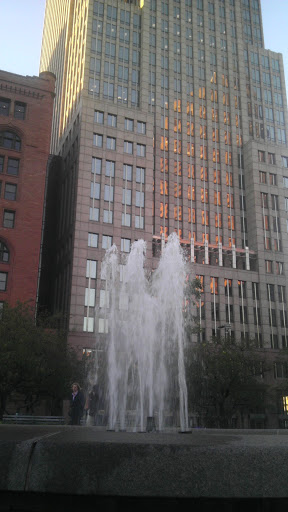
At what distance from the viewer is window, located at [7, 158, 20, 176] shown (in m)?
55.6

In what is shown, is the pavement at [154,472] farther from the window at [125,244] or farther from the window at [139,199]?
the window at [139,199]

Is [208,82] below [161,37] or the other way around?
below

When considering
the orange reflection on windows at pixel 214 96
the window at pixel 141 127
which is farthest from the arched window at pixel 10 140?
the orange reflection on windows at pixel 214 96

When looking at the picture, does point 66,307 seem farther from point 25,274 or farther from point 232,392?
point 232,392

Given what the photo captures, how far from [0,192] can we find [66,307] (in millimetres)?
15917

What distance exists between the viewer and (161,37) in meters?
81.1

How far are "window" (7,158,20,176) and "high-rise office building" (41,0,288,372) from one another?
9.42 meters

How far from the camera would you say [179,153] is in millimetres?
76250

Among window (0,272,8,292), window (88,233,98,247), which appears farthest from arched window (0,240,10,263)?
window (88,233,98,247)

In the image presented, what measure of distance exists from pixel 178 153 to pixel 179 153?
0.21 meters

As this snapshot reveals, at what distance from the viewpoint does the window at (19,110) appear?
58188 millimetres

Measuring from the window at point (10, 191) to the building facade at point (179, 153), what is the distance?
9197mm

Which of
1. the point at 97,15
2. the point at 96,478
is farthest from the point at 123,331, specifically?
the point at 97,15

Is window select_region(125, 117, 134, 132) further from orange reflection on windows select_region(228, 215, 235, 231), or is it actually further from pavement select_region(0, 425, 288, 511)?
pavement select_region(0, 425, 288, 511)
